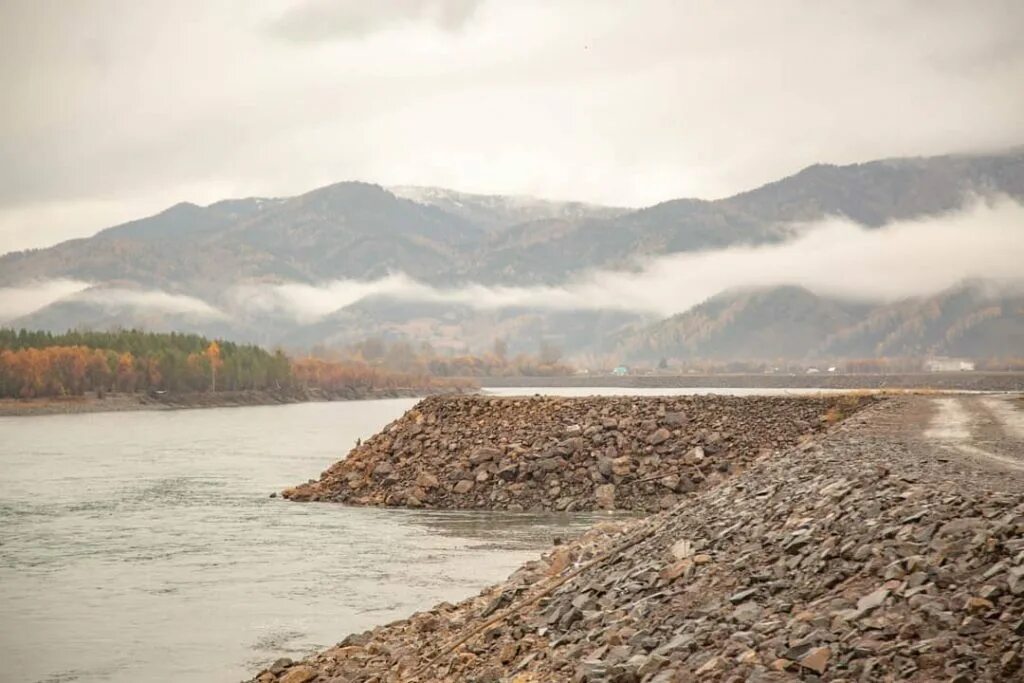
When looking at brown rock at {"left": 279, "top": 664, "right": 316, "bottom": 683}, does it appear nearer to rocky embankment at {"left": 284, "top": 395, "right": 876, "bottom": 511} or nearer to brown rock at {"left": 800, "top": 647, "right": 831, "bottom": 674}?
brown rock at {"left": 800, "top": 647, "right": 831, "bottom": 674}

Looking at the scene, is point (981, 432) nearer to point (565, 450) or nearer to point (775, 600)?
point (565, 450)

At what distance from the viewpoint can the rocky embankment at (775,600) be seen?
12.0 meters

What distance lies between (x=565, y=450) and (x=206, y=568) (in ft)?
57.3

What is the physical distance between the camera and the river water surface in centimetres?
2352

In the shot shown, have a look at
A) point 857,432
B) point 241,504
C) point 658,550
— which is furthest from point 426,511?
point 658,550

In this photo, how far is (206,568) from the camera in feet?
108

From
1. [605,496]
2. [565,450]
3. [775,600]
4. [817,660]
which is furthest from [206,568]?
[817,660]

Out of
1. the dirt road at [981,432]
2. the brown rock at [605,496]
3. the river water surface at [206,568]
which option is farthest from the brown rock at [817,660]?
the brown rock at [605,496]

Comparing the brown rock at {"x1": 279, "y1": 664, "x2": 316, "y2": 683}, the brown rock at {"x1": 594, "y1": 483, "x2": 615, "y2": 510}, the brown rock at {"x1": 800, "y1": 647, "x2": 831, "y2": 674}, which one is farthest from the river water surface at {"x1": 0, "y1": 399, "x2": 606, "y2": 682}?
the brown rock at {"x1": 800, "y1": 647, "x2": 831, "y2": 674}

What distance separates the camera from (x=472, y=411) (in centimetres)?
5328

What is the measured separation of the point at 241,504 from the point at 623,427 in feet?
51.5

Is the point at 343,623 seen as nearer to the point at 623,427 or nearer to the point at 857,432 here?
the point at 857,432

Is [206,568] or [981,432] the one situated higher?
[981,432]

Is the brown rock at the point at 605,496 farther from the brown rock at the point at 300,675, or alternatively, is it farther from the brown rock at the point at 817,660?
the brown rock at the point at 817,660
